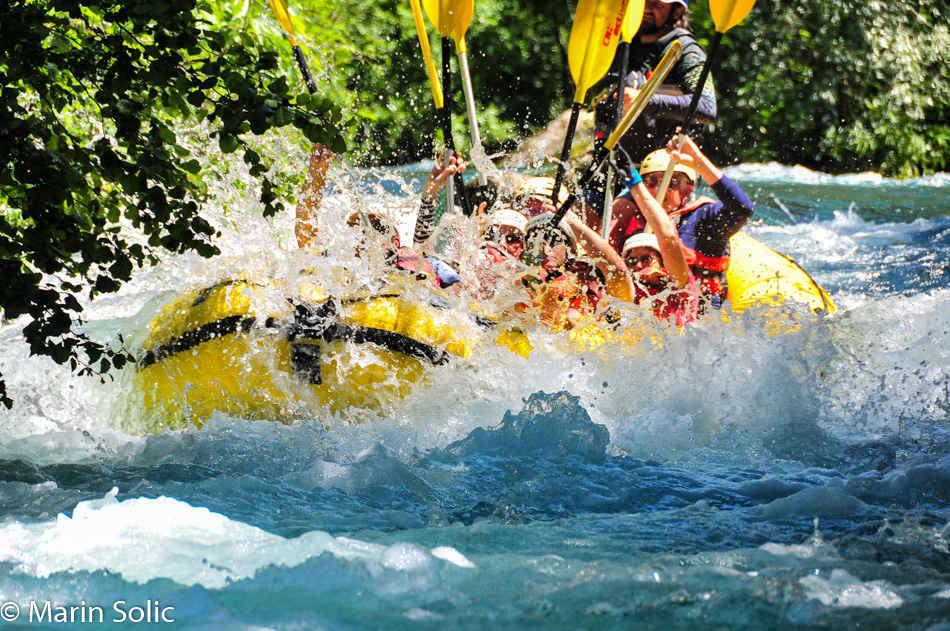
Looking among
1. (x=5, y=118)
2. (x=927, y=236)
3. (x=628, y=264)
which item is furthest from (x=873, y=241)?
(x=5, y=118)

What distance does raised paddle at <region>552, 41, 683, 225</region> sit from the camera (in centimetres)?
287

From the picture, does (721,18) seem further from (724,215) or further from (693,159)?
(724,215)

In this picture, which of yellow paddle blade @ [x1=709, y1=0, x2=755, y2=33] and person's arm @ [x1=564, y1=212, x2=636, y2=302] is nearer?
yellow paddle blade @ [x1=709, y1=0, x2=755, y2=33]

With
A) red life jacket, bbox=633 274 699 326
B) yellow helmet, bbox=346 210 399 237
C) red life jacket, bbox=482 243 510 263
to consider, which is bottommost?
red life jacket, bbox=633 274 699 326


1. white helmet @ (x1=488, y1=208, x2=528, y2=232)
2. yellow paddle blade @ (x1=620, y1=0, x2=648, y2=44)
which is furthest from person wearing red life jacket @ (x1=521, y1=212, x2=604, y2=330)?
yellow paddle blade @ (x1=620, y1=0, x2=648, y2=44)

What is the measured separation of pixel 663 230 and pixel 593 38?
72 centimetres

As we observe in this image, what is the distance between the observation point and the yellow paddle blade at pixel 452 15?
9.43ft

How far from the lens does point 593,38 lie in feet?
9.64

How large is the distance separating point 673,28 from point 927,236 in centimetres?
387

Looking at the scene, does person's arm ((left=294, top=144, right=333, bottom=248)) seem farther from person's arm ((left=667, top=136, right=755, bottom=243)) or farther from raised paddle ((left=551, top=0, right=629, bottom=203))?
person's arm ((left=667, top=136, right=755, bottom=243))

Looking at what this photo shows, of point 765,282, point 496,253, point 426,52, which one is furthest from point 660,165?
point 426,52

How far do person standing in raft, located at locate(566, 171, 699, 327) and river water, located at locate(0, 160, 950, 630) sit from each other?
0.56ft

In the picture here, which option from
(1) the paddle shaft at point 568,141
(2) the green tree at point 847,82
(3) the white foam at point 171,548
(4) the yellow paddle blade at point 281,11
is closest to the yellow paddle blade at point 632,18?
(1) the paddle shaft at point 568,141

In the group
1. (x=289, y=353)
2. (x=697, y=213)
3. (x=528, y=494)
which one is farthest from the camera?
(x=697, y=213)
